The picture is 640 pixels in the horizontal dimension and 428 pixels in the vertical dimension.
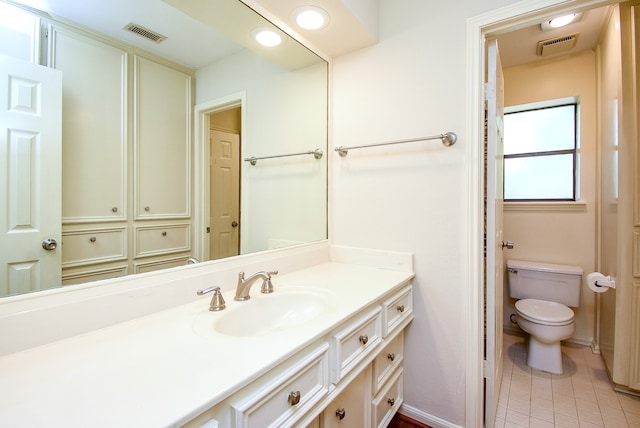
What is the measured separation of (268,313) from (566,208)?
249 centimetres

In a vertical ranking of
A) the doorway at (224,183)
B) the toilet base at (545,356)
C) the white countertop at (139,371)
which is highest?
the doorway at (224,183)

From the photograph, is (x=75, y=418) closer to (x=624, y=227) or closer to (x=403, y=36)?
(x=403, y=36)

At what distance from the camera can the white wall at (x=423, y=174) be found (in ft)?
4.51

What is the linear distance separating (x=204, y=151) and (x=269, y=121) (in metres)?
0.48

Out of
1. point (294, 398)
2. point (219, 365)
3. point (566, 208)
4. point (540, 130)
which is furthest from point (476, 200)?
point (540, 130)

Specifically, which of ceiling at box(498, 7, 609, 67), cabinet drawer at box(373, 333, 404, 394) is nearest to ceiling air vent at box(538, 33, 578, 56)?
ceiling at box(498, 7, 609, 67)

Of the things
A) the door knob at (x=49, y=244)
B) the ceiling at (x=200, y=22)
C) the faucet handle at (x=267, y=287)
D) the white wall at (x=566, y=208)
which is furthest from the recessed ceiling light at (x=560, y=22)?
the door knob at (x=49, y=244)

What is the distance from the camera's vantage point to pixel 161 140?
41.4 inches

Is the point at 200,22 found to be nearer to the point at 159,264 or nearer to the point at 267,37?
the point at 267,37

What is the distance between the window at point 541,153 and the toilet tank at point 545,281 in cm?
62

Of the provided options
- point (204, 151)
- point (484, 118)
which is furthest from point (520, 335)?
point (204, 151)

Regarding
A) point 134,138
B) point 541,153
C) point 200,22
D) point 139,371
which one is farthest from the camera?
point 541,153

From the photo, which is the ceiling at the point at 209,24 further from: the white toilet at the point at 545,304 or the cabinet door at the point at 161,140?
the white toilet at the point at 545,304

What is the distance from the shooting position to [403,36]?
1515 mm
